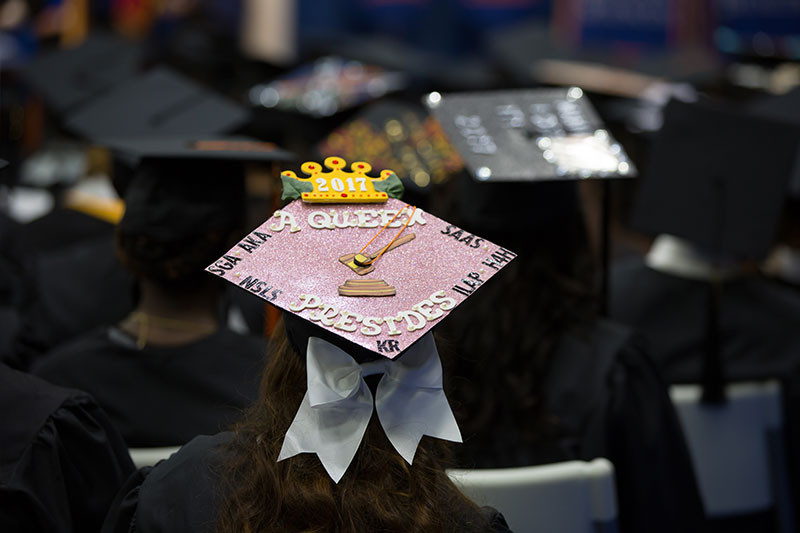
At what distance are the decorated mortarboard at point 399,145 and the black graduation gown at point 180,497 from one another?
2138mm

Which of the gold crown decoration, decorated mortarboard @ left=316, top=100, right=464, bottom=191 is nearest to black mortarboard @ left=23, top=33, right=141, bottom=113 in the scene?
decorated mortarboard @ left=316, top=100, right=464, bottom=191

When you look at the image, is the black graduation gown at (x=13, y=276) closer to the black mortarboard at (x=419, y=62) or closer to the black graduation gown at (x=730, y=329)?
the black graduation gown at (x=730, y=329)

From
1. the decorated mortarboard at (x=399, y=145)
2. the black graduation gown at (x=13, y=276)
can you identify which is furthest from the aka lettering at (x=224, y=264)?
the decorated mortarboard at (x=399, y=145)

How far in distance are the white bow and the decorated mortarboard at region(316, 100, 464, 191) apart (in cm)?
217

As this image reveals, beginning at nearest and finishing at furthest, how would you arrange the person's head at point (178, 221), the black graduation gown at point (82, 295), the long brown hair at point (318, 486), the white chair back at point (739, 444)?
the long brown hair at point (318, 486) → the person's head at point (178, 221) → the white chair back at point (739, 444) → the black graduation gown at point (82, 295)

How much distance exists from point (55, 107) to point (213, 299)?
243cm

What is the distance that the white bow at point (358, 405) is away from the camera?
1311 mm

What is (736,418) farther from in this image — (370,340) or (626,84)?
(626,84)

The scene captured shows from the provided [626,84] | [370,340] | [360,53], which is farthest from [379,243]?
[360,53]

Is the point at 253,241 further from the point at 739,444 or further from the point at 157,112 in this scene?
the point at 157,112

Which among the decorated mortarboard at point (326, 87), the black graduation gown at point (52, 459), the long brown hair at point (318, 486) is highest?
the long brown hair at point (318, 486)

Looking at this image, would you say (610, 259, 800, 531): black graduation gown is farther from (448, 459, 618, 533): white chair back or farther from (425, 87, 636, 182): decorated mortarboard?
(448, 459, 618, 533): white chair back

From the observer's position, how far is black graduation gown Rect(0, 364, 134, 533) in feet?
A: 5.18

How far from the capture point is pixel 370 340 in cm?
129
